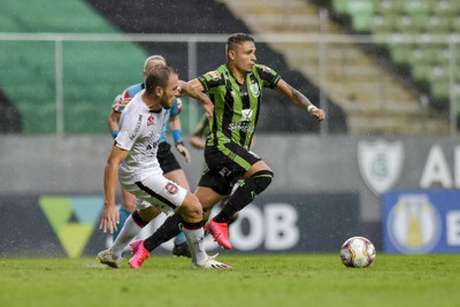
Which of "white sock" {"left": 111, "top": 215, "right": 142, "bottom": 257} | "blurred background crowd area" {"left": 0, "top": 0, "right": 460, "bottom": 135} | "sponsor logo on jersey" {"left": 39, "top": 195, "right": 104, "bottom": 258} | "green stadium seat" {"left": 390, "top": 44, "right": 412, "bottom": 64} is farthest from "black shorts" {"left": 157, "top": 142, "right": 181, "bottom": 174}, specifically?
"green stadium seat" {"left": 390, "top": 44, "right": 412, "bottom": 64}

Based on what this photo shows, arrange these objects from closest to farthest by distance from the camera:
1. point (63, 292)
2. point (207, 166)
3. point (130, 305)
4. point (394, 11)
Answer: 1. point (130, 305)
2. point (63, 292)
3. point (207, 166)
4. point (394, 11)

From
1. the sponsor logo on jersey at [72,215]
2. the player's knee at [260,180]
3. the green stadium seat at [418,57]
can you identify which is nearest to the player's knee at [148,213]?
the player's knee at [260,180]

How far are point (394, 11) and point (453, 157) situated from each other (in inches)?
117

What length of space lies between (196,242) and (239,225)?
508 centimetres

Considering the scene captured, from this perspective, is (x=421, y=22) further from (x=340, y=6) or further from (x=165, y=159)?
(x=165, y=159)

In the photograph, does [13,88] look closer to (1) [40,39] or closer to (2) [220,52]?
(1) [40,39]

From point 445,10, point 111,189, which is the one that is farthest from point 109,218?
point 445,10

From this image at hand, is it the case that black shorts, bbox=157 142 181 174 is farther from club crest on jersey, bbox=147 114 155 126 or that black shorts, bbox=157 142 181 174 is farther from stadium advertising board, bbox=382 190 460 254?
stadium advertising board, bbox=382 190 460 254

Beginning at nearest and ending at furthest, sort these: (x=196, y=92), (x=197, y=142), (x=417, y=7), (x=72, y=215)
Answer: (x=196, y=92)
(x=197, y=142)
(x=72, y=215)
(x=417, y=7)

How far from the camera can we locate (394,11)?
1744 cm

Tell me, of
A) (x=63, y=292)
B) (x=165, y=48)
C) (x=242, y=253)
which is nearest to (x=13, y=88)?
(x=165, y=48)

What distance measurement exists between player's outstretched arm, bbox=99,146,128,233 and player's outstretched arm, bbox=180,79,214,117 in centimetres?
153

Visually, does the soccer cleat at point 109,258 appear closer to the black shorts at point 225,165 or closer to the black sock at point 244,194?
the black sock at point 244,194

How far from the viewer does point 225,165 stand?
10.2 metres
